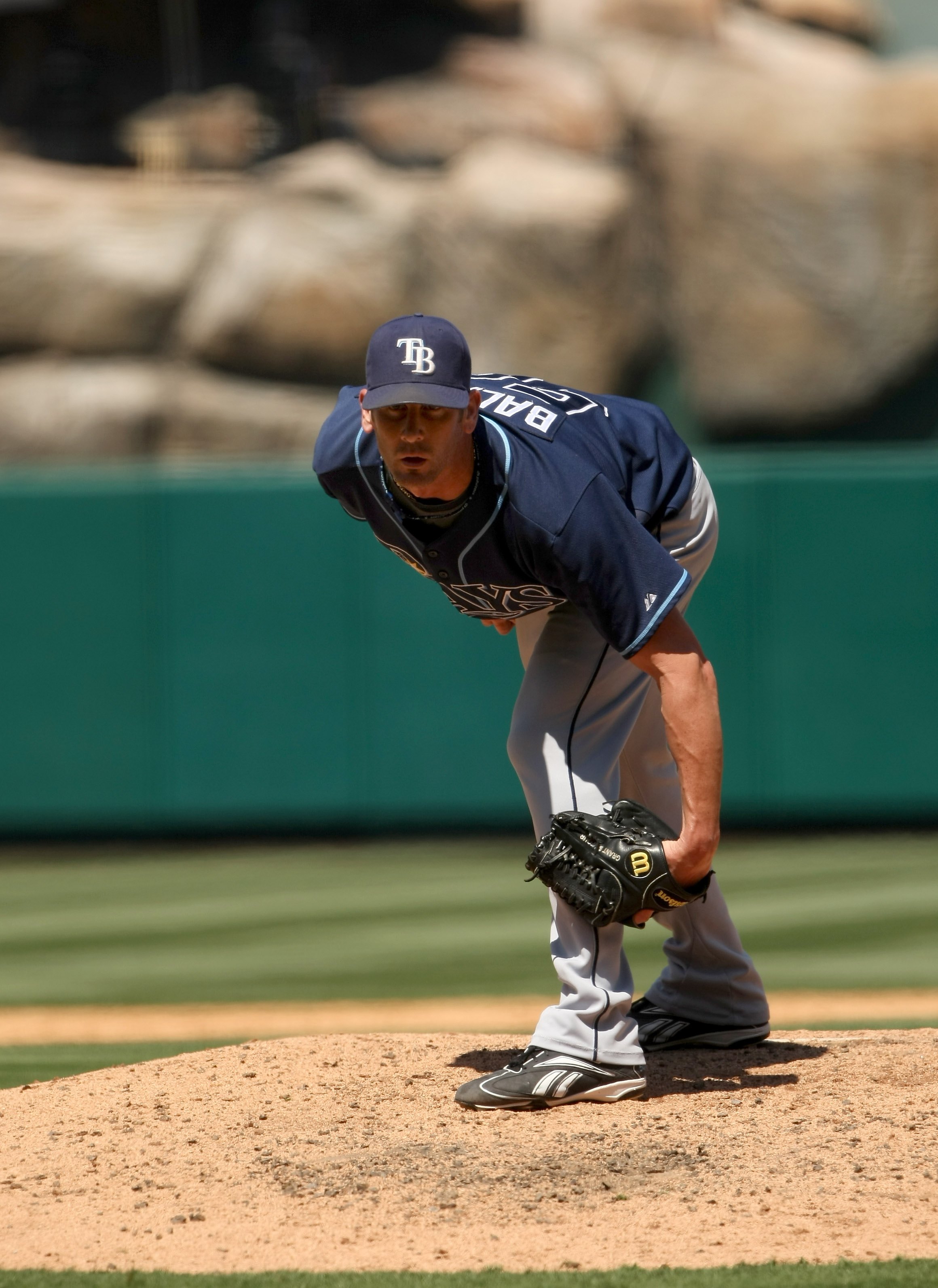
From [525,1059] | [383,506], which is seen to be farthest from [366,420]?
[525,1059]

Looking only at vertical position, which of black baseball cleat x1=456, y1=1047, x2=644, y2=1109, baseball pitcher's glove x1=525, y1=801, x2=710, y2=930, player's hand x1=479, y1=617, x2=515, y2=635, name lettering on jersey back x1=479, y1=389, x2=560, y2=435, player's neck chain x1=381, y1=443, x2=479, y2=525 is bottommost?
black baseball cleat x1=456, y1=1047, x2=644, y2=1109

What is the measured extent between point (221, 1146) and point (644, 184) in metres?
9.82

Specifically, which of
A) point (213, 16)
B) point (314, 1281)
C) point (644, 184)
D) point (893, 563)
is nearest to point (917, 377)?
point (644, 184)

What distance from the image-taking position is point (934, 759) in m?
7.38

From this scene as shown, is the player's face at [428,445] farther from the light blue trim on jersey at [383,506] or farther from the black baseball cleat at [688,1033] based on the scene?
the black baseball cleat at [688,1033]

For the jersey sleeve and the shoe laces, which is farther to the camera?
the shoe laces

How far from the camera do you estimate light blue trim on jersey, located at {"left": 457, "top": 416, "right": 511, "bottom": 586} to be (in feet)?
8.60

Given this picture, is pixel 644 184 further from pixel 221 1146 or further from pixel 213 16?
pixel 221 1146

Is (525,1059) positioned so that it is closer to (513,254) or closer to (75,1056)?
(75,1056)

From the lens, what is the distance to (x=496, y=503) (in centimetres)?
263

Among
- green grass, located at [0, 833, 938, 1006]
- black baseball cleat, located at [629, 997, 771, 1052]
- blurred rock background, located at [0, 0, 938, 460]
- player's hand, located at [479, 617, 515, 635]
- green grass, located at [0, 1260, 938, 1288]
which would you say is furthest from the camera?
blurred rock background, located at [0, 0, 938, 460]

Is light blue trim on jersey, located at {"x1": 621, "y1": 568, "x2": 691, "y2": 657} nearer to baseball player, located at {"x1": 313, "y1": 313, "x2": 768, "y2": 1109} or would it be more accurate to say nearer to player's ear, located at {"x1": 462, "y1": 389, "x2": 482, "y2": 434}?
baseball player, located at {"x1": 313, "y1": 313, "x2": 768, "y2": 1109}

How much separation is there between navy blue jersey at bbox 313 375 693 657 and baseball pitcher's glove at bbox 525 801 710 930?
34 cm

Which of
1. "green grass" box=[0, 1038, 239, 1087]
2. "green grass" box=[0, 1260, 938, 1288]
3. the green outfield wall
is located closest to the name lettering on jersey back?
"green grass" box=[0, 1260, 938, 1288]
